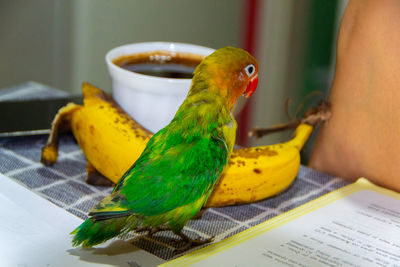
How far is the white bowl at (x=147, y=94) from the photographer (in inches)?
24.2

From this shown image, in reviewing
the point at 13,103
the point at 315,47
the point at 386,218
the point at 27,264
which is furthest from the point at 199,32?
the point at 27,264

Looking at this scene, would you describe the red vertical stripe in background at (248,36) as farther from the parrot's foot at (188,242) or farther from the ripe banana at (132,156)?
the parrot's foot at (188,242)

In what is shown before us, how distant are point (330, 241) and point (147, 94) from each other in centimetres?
29

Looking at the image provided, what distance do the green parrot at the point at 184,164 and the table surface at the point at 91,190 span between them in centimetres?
4

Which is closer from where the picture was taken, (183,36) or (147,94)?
(147,94)

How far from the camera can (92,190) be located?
0.63m

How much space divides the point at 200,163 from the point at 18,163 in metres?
0.34

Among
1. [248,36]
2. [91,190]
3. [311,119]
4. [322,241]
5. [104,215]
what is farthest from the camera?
[248,36]

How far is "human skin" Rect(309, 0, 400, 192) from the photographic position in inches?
25.8

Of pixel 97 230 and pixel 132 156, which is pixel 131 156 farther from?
pixel 97 230

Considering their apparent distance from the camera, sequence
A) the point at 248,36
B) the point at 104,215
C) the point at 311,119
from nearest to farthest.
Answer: the point at 104,215, the point at 311,119, the point at 248,36

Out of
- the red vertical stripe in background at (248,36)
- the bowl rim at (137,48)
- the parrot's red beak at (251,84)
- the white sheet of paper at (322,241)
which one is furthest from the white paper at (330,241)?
the red vertical stripe in background at (248,36)

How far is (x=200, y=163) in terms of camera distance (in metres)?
0.46

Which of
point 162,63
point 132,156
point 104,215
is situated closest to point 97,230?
point 104,215
